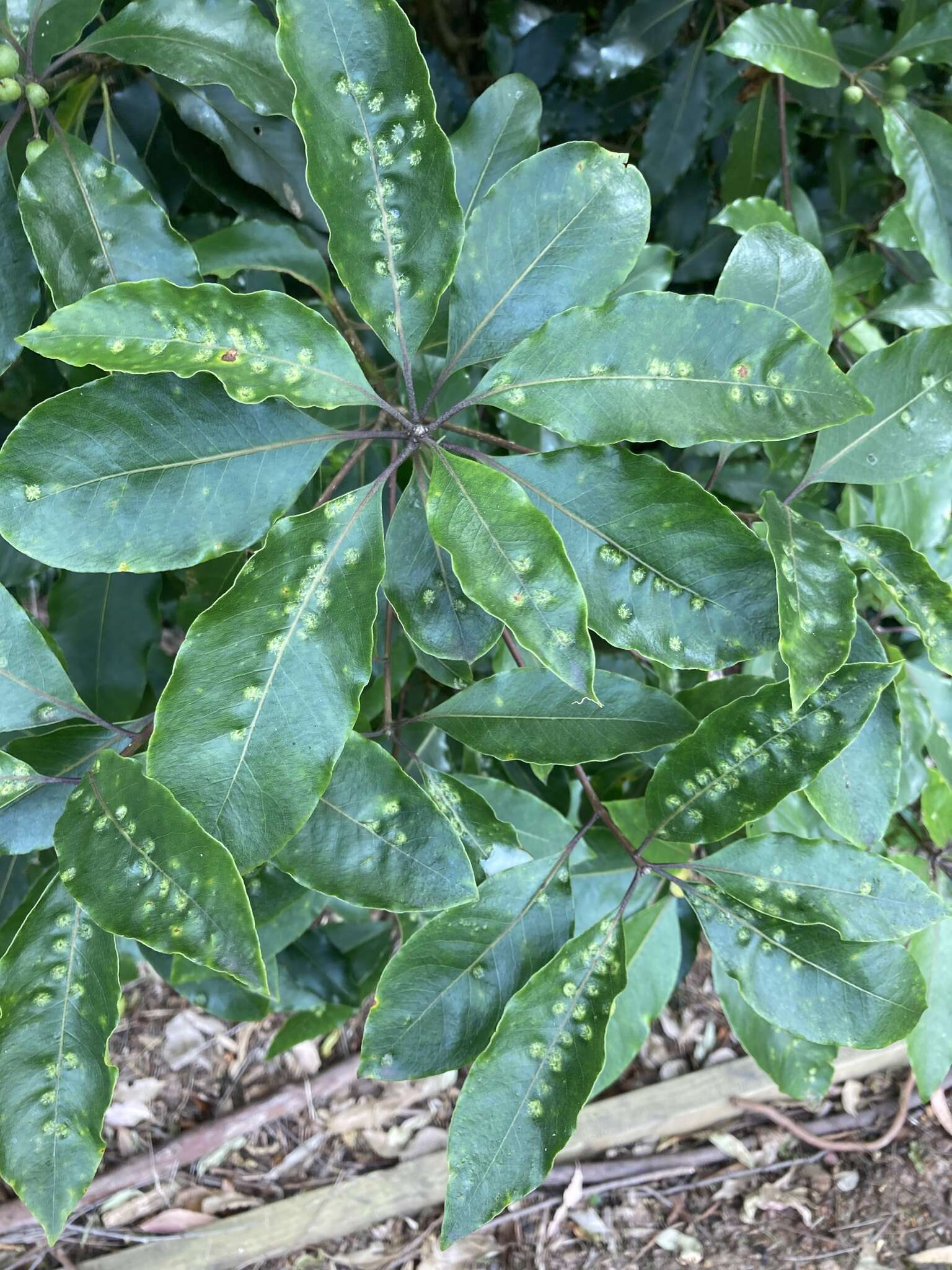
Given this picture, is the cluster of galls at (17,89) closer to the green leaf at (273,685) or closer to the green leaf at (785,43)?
the green leaf at (273,685)

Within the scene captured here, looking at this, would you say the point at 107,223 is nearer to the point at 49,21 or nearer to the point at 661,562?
the point at 49,21

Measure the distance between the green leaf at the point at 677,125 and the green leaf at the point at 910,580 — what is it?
89cm

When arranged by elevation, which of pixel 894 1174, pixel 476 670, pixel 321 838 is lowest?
pixel 894 1174

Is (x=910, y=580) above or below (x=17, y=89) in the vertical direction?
below

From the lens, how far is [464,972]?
83cm

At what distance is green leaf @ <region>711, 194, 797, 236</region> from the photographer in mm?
1088

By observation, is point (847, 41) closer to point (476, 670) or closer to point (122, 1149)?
point (476, 670)

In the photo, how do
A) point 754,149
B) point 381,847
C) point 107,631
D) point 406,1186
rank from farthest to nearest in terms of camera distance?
1. point 406,1186
2. point 754,149
3. point 107,631
4. point 381,847

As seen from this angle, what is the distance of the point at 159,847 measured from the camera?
65 cm

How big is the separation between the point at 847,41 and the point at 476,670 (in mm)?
1079

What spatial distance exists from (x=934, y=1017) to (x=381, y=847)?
2.76ft

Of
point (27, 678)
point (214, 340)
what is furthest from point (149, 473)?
point (27, 678)

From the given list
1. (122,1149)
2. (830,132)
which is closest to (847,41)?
(830,132)

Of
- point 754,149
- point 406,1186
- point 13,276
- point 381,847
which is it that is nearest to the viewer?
point 381,847
